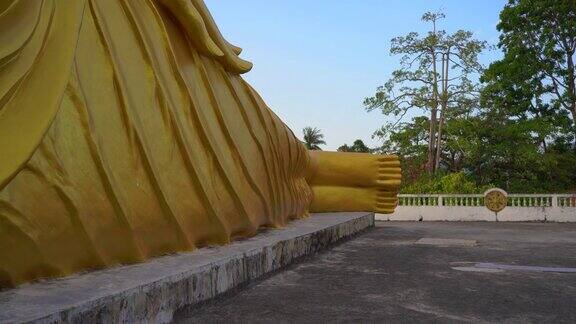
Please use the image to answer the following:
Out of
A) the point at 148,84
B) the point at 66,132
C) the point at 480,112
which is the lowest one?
the point at 66,132

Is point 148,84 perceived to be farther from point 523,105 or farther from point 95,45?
point 523,105

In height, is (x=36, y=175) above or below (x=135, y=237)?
above

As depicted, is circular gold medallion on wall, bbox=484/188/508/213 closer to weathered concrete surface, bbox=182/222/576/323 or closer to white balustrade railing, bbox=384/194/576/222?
white balustrade railing, bbox=384/194/576/222

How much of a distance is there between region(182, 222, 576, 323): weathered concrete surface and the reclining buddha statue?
23.8 inches

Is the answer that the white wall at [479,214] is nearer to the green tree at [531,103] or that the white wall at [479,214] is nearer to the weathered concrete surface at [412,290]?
the green tree at [531,103]

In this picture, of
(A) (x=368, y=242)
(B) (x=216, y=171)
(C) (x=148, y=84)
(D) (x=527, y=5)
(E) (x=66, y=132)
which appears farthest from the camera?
(D) (x=527, y=5)

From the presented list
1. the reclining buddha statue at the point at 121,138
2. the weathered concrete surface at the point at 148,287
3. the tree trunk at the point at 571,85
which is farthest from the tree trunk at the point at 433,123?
the weathered concrete surface at the point at 148,287

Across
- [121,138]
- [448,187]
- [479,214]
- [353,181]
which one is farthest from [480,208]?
[121,138]

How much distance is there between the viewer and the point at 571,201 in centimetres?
1262

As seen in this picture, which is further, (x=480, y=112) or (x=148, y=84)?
(x=480, y=112)

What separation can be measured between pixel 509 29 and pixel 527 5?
A: 83 cm

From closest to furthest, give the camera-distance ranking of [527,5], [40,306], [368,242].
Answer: [40,306], [368,242], [527,5]

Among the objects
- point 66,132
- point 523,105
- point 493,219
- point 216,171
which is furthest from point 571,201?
point 66,132

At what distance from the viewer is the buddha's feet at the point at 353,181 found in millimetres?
8453
